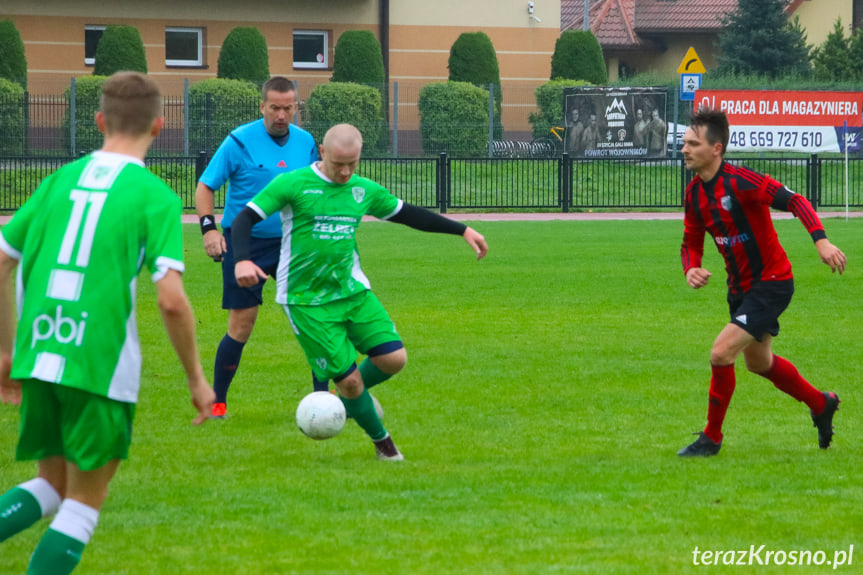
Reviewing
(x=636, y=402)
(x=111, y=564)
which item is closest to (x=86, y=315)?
(x=111, y=564)

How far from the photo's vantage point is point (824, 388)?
8.86 meters

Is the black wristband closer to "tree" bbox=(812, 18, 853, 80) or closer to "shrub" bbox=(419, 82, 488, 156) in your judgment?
"shrub" bbox=(419, 82, 488, 156)

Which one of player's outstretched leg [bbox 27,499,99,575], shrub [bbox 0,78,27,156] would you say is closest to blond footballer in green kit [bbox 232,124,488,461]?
player's outstretched leg [bbox 27,499,99,575]

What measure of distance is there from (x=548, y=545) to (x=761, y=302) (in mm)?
2276

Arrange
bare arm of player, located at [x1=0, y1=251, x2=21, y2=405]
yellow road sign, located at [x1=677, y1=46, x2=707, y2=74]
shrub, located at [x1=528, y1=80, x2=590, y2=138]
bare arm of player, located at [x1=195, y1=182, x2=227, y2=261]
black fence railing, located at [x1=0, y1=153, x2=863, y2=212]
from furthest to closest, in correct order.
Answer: shrub, located at [x1=528, y1=80, x2=590, y2=138], yellow road sign, located at [x1=677, y1=46, x2=707, y2=74], black fence railing, located at [x1=0, y1=153, x2=863, y2=212], bare arm of player, located at [x1=195, y1=182, x2=227, y2=261], bare arm of player, located at [x1=0, y1=251, x2=21, y2=405]

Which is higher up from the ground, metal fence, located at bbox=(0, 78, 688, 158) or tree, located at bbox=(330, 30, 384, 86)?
tree, located at bbox=(330, 30, 384, 86)

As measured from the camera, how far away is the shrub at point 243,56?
115ft

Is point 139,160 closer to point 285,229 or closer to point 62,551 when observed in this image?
point 62,551

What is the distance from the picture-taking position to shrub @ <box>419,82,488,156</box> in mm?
34156

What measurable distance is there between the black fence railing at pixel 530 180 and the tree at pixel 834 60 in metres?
16.1

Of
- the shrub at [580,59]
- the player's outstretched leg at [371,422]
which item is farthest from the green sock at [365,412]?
the shrub at [580,59]

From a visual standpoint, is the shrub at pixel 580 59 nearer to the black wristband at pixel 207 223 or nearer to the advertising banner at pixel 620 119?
the advertising banner at pixel 620 119

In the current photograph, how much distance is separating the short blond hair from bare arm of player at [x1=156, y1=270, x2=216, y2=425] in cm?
48

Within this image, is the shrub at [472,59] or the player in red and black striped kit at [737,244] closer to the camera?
the player in red and black striped kit at [737,244]
